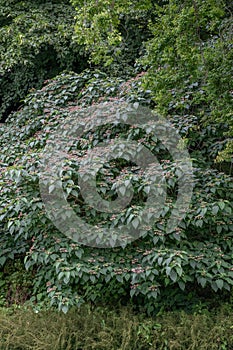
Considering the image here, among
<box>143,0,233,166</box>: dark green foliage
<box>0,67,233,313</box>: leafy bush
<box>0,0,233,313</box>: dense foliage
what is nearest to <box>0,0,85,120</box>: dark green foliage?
<box>0,0,233,313</box>: dense foliage

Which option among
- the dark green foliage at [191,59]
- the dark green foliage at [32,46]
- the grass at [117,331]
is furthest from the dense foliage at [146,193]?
the dark green foliage at [32,46]

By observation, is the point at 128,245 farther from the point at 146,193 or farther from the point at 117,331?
the point at 117,331

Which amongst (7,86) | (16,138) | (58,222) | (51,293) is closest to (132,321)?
(51,293)

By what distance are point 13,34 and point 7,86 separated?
1.08m

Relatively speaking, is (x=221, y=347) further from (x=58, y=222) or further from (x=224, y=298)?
→ (x=58, y=222)

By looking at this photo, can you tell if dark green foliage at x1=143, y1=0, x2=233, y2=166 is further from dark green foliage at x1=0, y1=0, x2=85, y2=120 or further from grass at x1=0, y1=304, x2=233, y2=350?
dark green foliage at x1=0, y1=0, x2=85, y2=120

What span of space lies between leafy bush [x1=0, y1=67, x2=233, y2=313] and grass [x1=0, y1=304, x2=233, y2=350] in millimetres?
155

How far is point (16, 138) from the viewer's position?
4508 mm

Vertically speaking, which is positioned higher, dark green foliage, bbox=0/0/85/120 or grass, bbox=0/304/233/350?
dark green foliage, bbox=0/0/85/120

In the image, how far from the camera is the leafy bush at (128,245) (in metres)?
2.92

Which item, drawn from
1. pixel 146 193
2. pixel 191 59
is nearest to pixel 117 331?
pixel 146 193

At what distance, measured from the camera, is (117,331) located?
2916 millimetres

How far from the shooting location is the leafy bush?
2918mm

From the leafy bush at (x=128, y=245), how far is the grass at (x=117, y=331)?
0.51 feet
